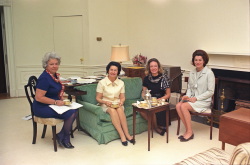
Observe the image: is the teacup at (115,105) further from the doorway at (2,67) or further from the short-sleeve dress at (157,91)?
the doorway at (2,67)

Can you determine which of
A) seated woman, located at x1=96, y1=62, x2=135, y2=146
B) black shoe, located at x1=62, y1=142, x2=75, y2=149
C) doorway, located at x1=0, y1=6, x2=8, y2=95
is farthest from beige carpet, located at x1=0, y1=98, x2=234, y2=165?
doorway, located at x1=0, y1=6, x2=8, y2=95

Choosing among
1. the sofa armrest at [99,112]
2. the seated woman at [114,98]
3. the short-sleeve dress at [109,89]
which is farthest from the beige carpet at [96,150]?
the short-sleeve dress at [109,89]

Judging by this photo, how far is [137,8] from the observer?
5859 millimetres

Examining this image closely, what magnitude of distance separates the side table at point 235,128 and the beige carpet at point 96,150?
37cm

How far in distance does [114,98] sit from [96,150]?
0.74 metres

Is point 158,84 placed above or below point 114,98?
above

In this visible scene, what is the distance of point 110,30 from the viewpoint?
6.08 metres

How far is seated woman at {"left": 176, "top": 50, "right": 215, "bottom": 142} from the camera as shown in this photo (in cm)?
368

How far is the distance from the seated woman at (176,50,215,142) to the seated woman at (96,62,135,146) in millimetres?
809

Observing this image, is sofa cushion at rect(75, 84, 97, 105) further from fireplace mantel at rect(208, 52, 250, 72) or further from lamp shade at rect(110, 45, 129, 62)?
fireplace mantel at rect(208, 52, 250, 72)

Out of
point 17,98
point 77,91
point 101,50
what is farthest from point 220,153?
point 17,98

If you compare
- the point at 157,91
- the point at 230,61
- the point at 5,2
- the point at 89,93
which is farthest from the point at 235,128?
the point at 5,2

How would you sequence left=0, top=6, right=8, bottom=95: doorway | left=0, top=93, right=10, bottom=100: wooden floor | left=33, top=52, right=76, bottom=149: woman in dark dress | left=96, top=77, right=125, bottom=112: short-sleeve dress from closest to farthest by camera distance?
left=33, top=52, right=76, bottom=149: woman in dark dress, left=96, top=77, right=125, bottom=112: short-sleeve dress, left=0, top=93, right=10, bottom=100: wooden floor, left=0, top=6, right=8, bottom=95: doorway

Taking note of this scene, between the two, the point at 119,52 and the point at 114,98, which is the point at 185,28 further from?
the point at 114,98
